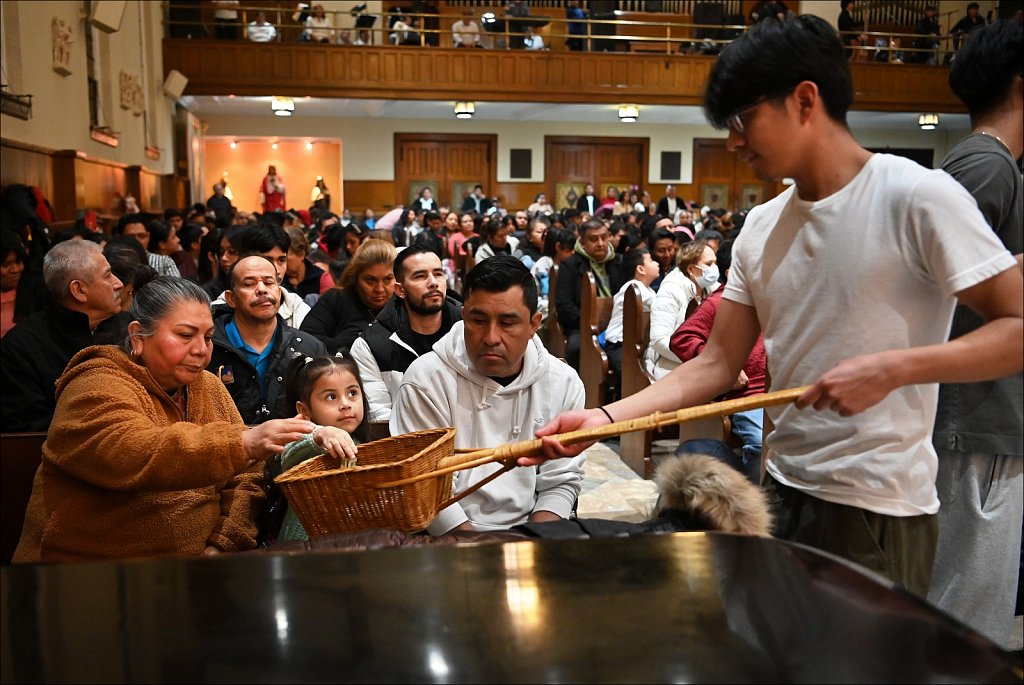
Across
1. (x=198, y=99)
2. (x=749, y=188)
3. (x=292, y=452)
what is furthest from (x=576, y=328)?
(x=749, y=188)

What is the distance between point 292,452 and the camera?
8.22 feet

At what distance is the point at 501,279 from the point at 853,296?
1.26 meters

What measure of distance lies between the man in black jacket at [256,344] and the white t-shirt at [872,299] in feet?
8.01

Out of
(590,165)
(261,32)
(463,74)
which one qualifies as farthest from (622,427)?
(590,165)

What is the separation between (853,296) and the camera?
1.56 metres

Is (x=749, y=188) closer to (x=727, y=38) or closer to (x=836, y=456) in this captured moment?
(x=727, y=38)

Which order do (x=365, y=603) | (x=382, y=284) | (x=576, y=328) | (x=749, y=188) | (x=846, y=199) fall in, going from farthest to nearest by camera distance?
(x=749, y=188)
(x=576, y=328)
(x=382, y=284)
(x=846, y=199)
(x=365, y=603)

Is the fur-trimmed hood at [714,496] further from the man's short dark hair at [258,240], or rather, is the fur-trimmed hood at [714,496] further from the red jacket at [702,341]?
the man's short dark hair at [258,240]

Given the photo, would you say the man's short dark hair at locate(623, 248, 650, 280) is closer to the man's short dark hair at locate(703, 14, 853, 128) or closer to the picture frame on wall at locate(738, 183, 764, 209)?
the man's short dark hair at locate(703, 14, 853, 128)

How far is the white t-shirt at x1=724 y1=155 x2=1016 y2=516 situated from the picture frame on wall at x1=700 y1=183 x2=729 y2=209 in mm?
20952

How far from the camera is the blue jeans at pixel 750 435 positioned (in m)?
4.21

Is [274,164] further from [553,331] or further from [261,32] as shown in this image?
[553,331]

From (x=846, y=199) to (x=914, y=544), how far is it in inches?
23.7

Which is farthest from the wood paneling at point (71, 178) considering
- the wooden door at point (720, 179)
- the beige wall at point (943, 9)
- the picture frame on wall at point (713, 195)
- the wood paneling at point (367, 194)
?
the beige wall at point (943, 9)
